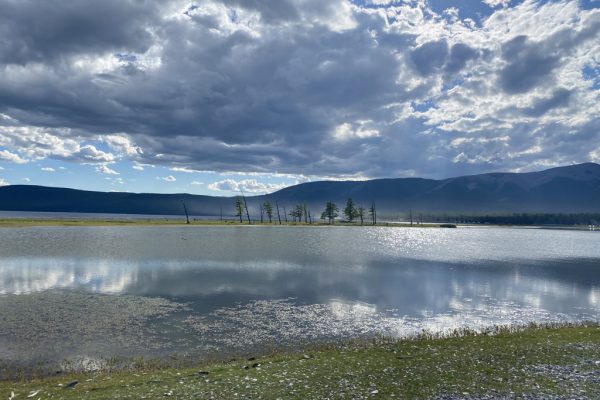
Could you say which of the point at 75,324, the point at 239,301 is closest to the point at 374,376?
the point at 239,301

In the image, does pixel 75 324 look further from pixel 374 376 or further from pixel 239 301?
pixel 374 376

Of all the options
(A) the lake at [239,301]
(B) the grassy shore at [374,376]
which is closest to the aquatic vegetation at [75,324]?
(A) the lake at [239,301]

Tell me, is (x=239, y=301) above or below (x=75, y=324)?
below

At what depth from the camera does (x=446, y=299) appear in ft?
153

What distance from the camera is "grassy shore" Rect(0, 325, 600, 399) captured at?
57.2ft

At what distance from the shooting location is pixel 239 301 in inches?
1667

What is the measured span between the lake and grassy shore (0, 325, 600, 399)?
15.9 feet

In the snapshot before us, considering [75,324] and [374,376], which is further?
[75,324]

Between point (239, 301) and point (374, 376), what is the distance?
24972 mm

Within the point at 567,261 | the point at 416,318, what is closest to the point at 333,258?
the point at 416,318

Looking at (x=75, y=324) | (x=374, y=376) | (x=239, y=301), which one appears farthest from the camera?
(x=239, y=301)

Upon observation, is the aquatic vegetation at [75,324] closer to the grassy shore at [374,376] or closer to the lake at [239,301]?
the lake at [239,301]

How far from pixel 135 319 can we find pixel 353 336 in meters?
18.7

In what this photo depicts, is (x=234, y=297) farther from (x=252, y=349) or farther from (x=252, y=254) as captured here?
(x=252, y=254)
